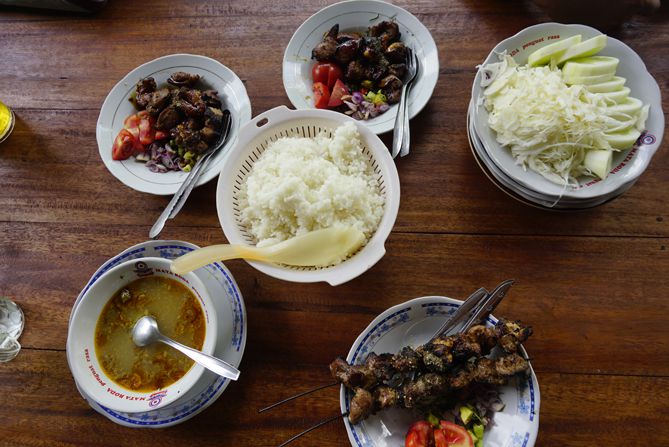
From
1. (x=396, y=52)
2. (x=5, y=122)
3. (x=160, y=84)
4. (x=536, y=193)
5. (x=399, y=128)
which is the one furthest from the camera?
(x=5, y=122)

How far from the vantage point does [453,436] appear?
1.84 metres

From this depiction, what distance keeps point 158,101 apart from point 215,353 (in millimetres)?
1240

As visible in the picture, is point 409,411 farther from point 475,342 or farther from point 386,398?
point 475,342

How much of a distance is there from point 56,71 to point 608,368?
315cm

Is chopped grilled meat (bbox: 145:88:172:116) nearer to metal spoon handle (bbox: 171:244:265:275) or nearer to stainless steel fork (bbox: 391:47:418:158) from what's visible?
metal spoon handle (bbox: 171:244:265:275)

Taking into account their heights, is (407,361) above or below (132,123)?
below

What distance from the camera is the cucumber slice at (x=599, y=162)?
196 centimetres

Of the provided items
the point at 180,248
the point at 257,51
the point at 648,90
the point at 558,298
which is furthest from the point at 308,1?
the point at 558,298

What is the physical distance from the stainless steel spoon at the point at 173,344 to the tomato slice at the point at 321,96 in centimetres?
124

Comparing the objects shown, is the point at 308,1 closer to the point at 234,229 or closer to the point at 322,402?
the point at 234,229

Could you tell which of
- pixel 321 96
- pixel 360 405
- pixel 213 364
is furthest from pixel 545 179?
pixel 213 364

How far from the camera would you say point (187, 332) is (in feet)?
6.57

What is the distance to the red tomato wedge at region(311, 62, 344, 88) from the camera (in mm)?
2377

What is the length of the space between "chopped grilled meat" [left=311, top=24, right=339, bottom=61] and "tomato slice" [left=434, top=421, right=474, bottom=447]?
5.73 feet
